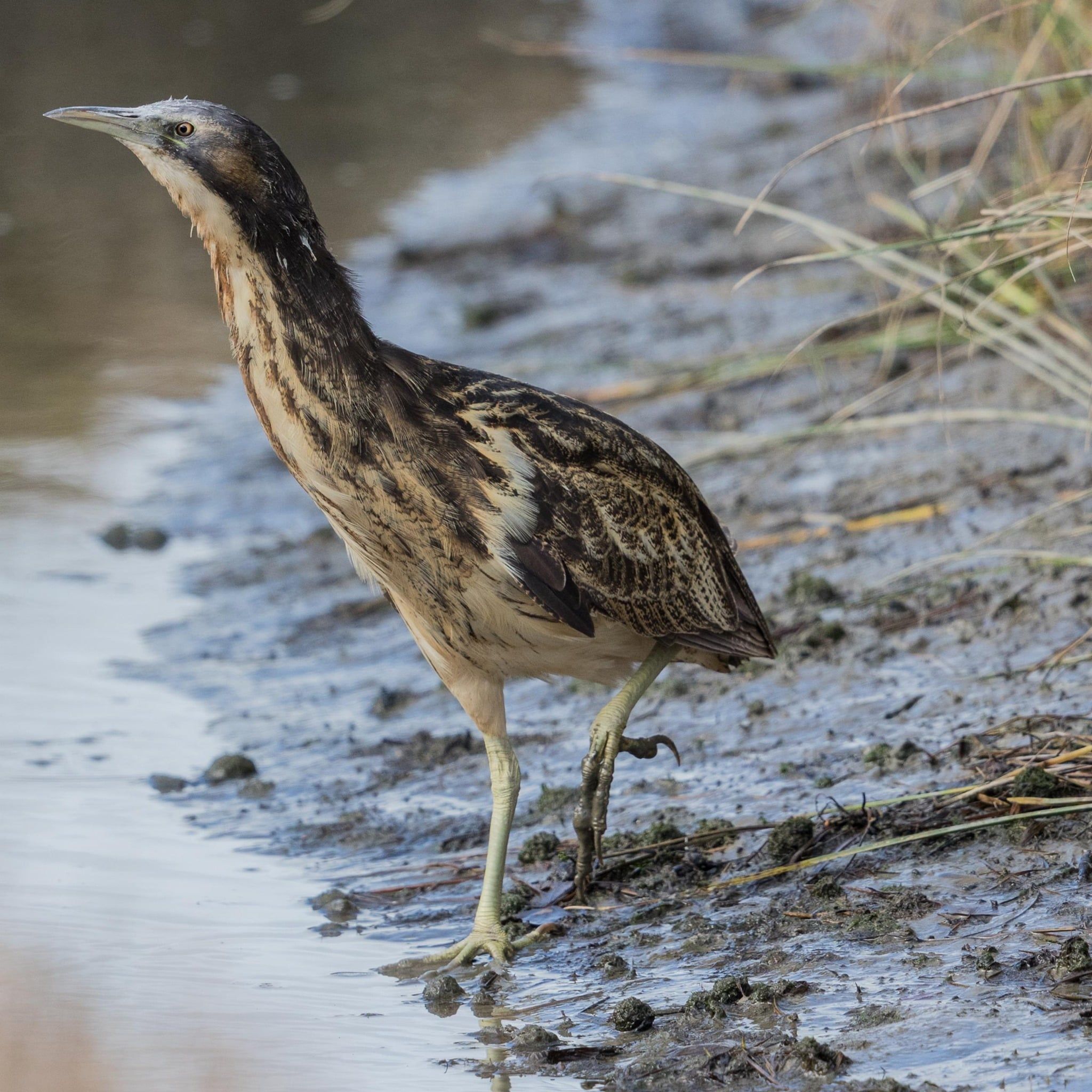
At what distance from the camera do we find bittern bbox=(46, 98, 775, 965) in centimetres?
348

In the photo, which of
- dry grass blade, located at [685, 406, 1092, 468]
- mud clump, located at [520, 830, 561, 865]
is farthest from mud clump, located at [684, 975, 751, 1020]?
dry grass blade, located at [685, 406, 1092, 468]

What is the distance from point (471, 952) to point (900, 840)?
0.89 metres

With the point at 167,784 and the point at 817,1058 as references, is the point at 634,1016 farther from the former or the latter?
the point at 167,784

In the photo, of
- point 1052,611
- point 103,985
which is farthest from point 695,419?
point 103,985

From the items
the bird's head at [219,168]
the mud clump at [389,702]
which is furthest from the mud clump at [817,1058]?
the mud clump at [389,702]

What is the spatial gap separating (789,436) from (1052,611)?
3.23ft

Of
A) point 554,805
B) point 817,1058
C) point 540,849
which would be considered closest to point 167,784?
point 554,805

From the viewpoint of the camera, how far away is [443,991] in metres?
3.52

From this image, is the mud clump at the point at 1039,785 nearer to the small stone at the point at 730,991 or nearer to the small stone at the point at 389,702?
the small stone at the point at 730,991

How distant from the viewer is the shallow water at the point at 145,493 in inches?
138

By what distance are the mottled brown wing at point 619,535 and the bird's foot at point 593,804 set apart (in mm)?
255

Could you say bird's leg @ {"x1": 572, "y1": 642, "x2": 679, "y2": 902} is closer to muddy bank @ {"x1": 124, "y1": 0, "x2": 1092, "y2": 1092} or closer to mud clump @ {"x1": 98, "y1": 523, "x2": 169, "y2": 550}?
muddy bank @ {"x1": 124, "y1": 0, "x2": 1092, "y2": 1092}

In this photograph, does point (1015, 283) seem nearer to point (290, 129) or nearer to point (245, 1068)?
point (245, 1068)

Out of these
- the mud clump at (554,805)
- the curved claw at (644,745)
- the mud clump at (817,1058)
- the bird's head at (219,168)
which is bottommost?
the mud clump at (817,1058)
